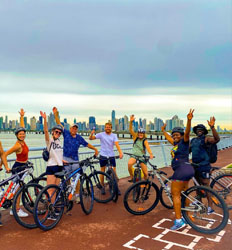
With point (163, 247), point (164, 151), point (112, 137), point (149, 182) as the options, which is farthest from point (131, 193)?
point (164, 151)

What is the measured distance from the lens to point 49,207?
4844 millimetres

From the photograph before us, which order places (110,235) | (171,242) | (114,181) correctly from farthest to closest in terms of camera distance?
(114,181) → (110,235) → (171,242)

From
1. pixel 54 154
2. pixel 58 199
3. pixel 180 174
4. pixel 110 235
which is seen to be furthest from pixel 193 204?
pixel 54 154

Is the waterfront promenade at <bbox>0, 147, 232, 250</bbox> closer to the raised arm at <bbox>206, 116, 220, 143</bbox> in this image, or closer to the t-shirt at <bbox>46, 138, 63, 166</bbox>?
the t-shirt at <bbox>46, 138, 63, 166</bbox>

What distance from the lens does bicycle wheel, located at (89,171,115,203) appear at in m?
6.29

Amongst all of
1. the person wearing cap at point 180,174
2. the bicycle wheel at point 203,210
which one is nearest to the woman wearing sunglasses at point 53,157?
the person wearing cap at point 180,174

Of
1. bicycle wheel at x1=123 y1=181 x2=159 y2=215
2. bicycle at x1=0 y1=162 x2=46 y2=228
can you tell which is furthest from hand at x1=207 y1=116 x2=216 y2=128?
bicycle at x1=0 y1=162 x2=46 y2=228

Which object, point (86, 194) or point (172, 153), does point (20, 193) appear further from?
point (172, 153)

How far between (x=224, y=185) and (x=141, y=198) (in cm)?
211

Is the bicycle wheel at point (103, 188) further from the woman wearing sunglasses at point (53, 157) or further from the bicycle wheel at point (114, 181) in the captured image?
the woman wearing sunglasses at point (53, 157)

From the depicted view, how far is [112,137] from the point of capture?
7.21m

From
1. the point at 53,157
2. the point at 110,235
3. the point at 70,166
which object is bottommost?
the point at 110,235

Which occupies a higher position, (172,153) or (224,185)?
(172,153)

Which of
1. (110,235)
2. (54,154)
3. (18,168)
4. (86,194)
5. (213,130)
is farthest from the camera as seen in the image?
(86,194)
